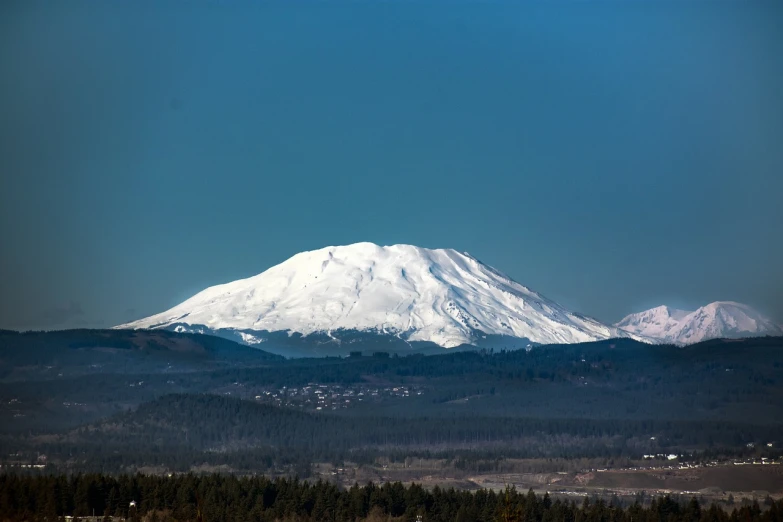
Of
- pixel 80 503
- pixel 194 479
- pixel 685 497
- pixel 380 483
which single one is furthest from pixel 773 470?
pixel 80 503

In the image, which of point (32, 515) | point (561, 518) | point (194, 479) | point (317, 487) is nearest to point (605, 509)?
point (561, 518)

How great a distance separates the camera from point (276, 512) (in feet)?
474

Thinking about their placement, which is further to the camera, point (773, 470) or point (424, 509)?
point (773, 470)

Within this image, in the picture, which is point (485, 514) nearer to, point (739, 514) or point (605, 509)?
point (605, 509)

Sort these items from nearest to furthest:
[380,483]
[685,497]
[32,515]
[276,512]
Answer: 1. [32,515]
2. [276,512]
3. [685,497]
4. [380,483]

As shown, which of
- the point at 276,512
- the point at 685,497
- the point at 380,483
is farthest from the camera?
the point at 380,483

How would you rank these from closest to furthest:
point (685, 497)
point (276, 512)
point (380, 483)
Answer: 1. point (276, 512)
2. point (685, 497)
3. point (380, 483)

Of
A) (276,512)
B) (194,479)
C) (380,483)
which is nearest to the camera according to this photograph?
(276,512)

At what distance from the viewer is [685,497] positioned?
593ft

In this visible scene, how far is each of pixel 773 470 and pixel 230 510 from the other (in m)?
82.0

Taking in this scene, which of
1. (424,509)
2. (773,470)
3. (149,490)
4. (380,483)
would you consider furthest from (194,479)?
(773,470)

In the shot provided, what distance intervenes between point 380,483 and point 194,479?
4688 cm

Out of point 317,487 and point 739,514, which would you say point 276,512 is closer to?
point 317,487

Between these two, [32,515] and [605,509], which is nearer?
[32,515]
